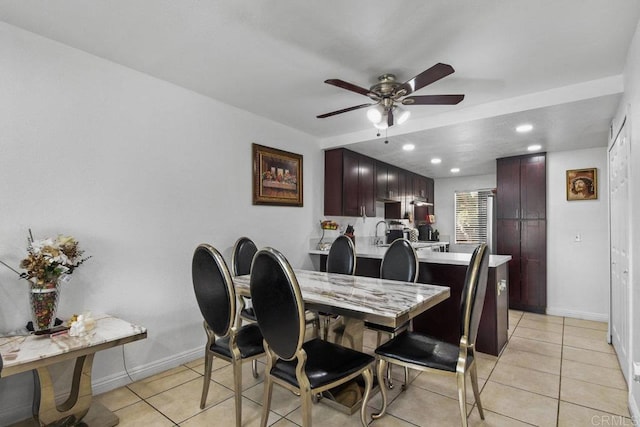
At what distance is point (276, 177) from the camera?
382 centimetres

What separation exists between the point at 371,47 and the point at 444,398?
250 cm

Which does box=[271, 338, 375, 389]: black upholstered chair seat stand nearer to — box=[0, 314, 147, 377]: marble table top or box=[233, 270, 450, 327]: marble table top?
box=[233, 270, 450, 327]: marble table top

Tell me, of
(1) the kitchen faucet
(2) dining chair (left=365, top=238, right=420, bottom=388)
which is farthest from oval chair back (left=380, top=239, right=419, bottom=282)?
(1) the kitchen faucet

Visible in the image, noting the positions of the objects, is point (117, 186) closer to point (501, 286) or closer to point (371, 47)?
point (371, 47)

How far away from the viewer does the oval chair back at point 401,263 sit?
2799mm

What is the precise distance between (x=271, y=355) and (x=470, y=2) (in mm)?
2200

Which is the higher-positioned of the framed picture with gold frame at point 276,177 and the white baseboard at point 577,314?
the framed picture with gold frame at point 276,177

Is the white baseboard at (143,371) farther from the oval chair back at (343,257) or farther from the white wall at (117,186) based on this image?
the oval chair back at (343,257)

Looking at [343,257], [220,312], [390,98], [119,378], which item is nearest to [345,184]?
[343,257]

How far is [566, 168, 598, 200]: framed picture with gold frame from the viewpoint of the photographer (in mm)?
4227

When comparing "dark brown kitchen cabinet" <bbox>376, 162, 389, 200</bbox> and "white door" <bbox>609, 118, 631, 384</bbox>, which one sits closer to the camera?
"white door" <bbox>609, 118, 631, 384</bbox>

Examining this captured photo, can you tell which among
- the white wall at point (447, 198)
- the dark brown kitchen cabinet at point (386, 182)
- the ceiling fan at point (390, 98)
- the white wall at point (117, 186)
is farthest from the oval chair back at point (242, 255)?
the white wall at point (447, 198)

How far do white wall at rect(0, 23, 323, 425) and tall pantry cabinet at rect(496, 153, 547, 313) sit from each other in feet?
12.1

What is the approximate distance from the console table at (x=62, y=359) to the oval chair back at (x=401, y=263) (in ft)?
6.46
